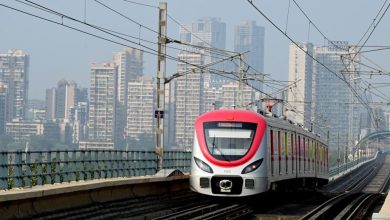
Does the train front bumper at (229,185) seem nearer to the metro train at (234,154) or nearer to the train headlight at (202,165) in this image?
A: the metro train at (234,154)

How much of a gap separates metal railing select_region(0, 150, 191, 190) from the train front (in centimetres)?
312

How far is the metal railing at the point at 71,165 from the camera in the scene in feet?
73.2

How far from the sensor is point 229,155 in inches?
1086

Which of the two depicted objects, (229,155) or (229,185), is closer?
(229,185)

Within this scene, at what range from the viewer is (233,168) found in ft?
89.8

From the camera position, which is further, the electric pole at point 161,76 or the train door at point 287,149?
the electric pole at point 161,76

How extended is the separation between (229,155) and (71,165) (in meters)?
4.33

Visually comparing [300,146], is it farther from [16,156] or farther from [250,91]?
[250,91]

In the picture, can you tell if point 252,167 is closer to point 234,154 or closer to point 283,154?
point 234,154

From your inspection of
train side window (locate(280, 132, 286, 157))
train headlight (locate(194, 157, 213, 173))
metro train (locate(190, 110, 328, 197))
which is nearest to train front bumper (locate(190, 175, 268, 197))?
metro train (locate(190, 110, 328, 197))

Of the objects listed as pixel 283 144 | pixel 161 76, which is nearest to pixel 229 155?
pixel 283 144

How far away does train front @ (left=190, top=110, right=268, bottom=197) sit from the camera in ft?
89.8

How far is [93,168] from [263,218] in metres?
5.73

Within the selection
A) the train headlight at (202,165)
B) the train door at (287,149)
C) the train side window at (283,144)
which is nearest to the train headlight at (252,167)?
the train headlight at (202,165)
